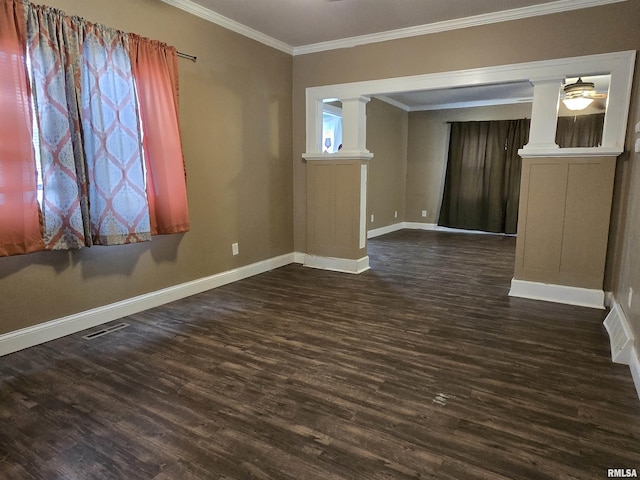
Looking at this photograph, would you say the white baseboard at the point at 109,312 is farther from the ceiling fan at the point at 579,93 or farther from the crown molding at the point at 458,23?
the ceiling fan at the point at 579,93

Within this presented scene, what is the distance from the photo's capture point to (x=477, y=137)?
7.76 metres

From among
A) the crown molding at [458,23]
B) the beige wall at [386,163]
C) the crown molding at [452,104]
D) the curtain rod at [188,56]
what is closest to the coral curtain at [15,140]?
the curtain rod at [188,56]

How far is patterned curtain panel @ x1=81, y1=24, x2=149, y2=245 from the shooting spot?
9.07 feet

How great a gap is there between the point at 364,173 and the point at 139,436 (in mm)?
3637

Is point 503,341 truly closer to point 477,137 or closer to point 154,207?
point 154,207

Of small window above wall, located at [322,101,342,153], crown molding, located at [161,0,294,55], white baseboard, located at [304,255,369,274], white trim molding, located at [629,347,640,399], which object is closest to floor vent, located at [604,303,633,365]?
white trim molding, located at [629,347,640,399]

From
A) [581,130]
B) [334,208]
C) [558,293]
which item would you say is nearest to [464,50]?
[334,208]

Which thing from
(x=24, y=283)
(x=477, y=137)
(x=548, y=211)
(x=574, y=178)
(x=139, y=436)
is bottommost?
(x=139, y=436)

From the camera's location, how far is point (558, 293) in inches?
143

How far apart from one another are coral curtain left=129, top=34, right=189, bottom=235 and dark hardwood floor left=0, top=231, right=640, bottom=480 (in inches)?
34.5

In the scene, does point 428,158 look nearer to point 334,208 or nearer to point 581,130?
point 581,130

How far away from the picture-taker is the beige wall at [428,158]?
8.12 meters

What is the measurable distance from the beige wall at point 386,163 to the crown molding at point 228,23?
273 cm

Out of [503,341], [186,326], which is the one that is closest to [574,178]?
[503,341]
